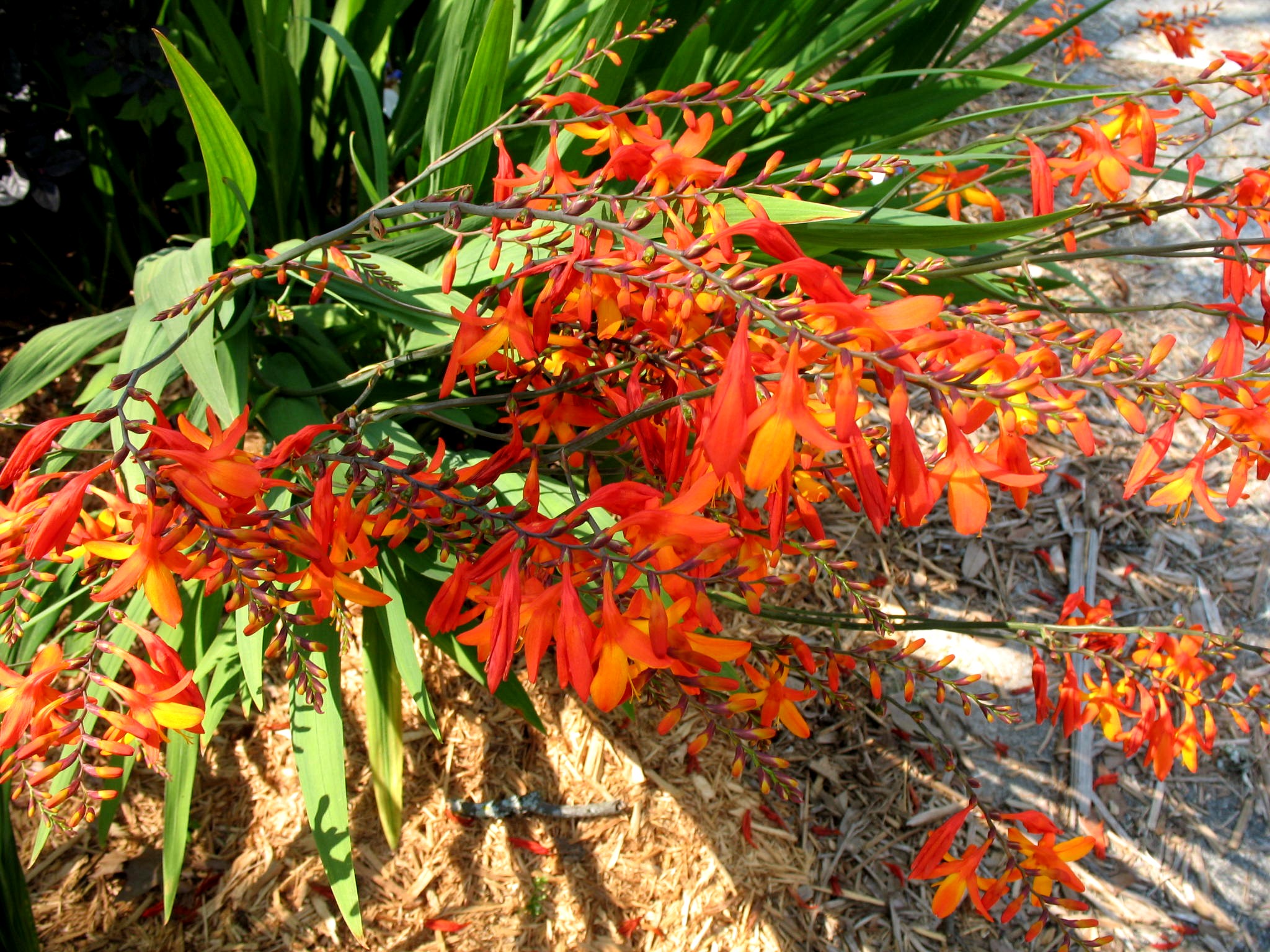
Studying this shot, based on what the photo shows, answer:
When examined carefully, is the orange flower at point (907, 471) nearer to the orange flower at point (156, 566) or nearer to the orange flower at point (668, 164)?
the orange flower at point (668, 164)

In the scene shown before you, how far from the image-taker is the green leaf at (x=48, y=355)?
1.24m

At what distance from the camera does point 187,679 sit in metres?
0.78

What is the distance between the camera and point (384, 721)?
1425 millimetres

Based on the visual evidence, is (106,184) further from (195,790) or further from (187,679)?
(187,679)

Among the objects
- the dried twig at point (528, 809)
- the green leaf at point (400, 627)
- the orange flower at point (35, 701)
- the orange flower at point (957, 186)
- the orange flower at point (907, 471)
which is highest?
the orange flower at point (907, 471)

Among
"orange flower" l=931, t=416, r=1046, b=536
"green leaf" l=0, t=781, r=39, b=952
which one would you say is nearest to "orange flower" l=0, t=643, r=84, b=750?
"green leaf" l=0, t=781, r=39, b=952

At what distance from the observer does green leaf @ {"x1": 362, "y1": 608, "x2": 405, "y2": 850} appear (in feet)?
4.53

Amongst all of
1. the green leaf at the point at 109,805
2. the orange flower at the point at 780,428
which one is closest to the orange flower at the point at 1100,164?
the orange flower at the point at 780,428

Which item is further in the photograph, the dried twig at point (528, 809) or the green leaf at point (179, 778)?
the dried twig at point (528, 809)

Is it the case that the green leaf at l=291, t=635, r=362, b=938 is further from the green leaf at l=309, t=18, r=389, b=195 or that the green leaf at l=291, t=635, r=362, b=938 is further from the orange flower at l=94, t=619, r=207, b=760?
the green leaf at l=309, t=18, r=389, b=195

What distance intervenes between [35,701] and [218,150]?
82cm

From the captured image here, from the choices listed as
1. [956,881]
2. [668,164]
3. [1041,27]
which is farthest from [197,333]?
[1041,27]

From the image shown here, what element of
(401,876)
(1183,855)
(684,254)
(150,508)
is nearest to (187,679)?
(150,508)

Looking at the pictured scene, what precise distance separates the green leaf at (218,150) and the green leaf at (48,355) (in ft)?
0.78
